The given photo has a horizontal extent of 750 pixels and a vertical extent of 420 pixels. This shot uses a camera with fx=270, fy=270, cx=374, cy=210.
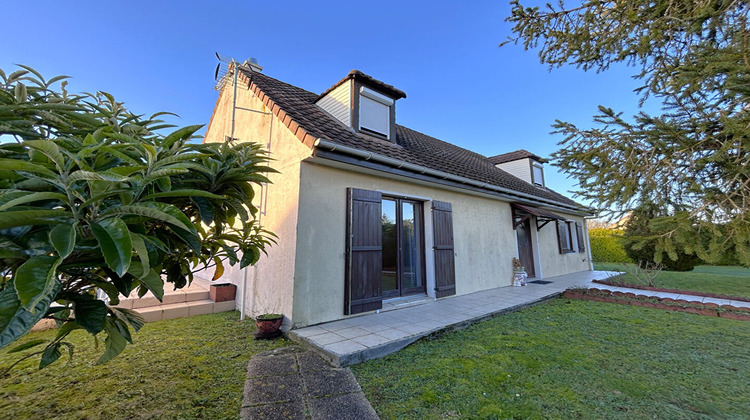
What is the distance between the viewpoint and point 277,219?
5113mm

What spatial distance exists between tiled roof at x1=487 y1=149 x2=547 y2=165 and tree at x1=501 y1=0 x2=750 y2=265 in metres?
8.18

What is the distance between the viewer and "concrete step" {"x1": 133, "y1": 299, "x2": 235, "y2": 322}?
500 cm

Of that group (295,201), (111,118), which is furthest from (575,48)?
(111,118)

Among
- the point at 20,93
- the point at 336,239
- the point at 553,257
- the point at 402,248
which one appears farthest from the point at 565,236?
the point at 20,93

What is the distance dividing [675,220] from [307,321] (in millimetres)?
5593

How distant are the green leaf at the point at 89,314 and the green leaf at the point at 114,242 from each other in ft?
1.90

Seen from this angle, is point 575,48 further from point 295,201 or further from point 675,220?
point 295,201

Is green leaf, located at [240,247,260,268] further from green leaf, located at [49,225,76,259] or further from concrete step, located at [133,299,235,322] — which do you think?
concrete step, located at [133,299,235,322]

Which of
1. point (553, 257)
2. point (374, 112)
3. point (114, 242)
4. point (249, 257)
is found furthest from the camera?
point (553, 257)

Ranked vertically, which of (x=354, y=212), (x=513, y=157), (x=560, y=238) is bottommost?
(x=560, y=238)

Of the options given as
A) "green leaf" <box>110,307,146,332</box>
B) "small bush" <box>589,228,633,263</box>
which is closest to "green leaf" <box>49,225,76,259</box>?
"green leaf" <box>110,307,146,332</box>

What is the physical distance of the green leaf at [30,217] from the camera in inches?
36.6

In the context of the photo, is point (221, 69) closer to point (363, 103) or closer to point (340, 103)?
point (340, 103)

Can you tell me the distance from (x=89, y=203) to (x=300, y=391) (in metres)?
2.47
